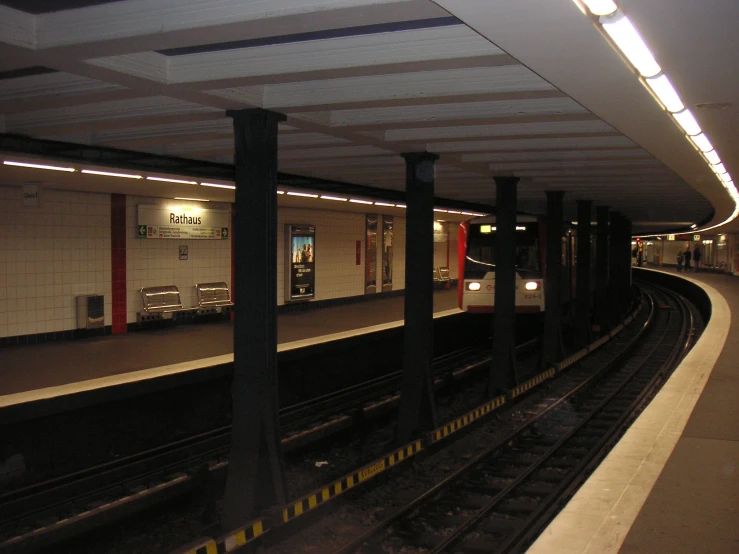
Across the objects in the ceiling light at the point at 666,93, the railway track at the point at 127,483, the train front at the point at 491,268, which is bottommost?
the railway track at the point at 127,483

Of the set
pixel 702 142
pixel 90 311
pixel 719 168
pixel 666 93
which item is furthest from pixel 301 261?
pixel 666 93

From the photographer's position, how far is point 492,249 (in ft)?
47.7

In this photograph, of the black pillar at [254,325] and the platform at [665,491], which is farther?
the black pillar at [254,325]

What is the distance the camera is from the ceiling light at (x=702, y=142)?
5338 millimetres

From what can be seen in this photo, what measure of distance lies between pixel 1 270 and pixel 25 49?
726 cm

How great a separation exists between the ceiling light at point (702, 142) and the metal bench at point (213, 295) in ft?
31.7

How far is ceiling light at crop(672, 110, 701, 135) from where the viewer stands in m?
4.51

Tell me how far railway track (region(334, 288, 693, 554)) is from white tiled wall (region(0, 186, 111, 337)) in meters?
6.08

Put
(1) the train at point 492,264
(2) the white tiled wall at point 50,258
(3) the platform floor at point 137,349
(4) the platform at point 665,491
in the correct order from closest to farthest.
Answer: (4) the platform at point 665,491 → (3) the platform floor at point 137,349 → (2) the white tiled wall at point 50,258 → (1) the train at point 492,264

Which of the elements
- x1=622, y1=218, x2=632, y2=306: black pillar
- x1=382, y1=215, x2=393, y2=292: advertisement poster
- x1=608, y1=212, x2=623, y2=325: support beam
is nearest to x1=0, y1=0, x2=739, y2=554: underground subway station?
x1=382, y1=215, x2=393, y2=292: advertisement poster

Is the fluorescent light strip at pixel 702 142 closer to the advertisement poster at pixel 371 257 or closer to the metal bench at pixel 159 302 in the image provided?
the metal bench at pixel 159 302

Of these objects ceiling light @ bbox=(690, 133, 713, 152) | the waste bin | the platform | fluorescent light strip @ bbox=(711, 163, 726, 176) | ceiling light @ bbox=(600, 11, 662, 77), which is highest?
fluorescent light strip @ bbox=(711, 163, 726, 176)

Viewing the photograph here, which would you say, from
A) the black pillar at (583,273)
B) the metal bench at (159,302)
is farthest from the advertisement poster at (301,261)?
the black pillar at (583,273)

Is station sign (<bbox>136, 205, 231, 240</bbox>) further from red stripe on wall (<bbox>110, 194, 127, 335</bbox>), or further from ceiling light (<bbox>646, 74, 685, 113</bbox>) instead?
ceiling light (<bbox>646, 74, 685, 113</bbox>)
